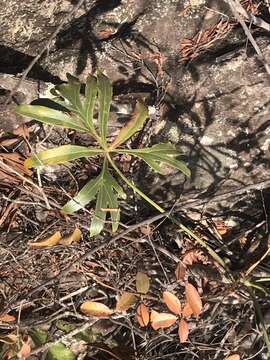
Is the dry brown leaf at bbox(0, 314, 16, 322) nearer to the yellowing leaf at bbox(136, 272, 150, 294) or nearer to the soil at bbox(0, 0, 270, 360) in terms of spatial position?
the soil at bbox(0, 0, 270, 360)

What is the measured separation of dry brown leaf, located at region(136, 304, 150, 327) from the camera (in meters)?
2.07

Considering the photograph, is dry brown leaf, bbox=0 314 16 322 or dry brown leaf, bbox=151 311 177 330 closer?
dry brown leaf, bbox=151 311 177 330

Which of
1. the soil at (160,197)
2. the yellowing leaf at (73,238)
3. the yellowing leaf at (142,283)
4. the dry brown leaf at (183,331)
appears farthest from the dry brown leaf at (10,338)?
the dry brown leaf at (183,331)

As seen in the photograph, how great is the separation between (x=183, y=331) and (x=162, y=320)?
90mm

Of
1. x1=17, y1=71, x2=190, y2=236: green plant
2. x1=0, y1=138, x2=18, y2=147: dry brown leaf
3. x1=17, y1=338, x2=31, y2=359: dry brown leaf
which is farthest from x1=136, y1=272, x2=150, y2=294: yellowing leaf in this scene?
x1=0, y1=138, x2=18, y2=147: dry brown leaf

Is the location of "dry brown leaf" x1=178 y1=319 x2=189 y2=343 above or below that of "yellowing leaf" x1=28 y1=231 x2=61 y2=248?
below

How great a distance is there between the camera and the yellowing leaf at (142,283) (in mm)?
2080

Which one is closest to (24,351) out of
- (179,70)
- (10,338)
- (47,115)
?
(10,338)

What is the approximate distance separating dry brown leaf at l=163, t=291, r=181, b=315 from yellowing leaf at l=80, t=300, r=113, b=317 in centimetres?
24

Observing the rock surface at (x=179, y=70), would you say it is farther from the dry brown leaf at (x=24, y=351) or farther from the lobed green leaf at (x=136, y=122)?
the dry brown leaf at (x=24, y=351)

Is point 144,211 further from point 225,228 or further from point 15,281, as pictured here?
point 15,281

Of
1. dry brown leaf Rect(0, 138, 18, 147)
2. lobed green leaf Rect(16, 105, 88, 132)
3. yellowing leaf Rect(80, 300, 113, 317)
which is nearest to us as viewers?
lobed green leaf Rect(16, 105, 88, 132)

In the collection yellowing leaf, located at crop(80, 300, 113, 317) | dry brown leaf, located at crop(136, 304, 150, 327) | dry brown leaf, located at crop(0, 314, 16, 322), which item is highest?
dry brown leaf, located at crop(136, 304, 150, 327)

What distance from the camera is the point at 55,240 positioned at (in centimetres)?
215
